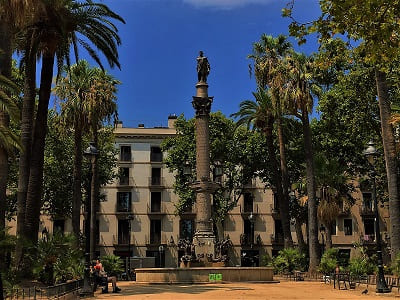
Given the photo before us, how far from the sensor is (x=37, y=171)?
20891mm

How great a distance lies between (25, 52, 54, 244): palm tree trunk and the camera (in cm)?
2044

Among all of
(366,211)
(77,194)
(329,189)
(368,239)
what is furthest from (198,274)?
(366,211)

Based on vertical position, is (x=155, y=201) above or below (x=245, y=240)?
above

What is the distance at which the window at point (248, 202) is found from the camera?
60.5 m

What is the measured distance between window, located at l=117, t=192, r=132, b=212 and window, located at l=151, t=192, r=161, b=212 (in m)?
2.58

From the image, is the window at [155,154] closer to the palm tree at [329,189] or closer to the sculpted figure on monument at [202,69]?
the palm tree at [329,189]

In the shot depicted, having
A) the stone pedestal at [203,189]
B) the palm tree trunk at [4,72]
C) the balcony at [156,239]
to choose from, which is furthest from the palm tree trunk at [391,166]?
the balcony at [156,239]

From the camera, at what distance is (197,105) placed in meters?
30.1

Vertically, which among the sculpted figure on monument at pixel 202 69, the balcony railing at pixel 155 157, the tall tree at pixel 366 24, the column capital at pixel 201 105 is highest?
the sculpted figure on monument at pixel 202 69

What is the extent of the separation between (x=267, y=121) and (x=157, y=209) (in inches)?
960

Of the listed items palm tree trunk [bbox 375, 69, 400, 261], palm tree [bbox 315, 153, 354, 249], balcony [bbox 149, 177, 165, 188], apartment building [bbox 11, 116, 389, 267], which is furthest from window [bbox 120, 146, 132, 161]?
palm tree trunk [bbox 375, 69, 400, 261]

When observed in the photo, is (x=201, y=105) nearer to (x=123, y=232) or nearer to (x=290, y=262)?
(x=290, y=262)

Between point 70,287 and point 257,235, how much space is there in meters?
43.9

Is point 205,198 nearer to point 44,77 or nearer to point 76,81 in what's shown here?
point 44,77
